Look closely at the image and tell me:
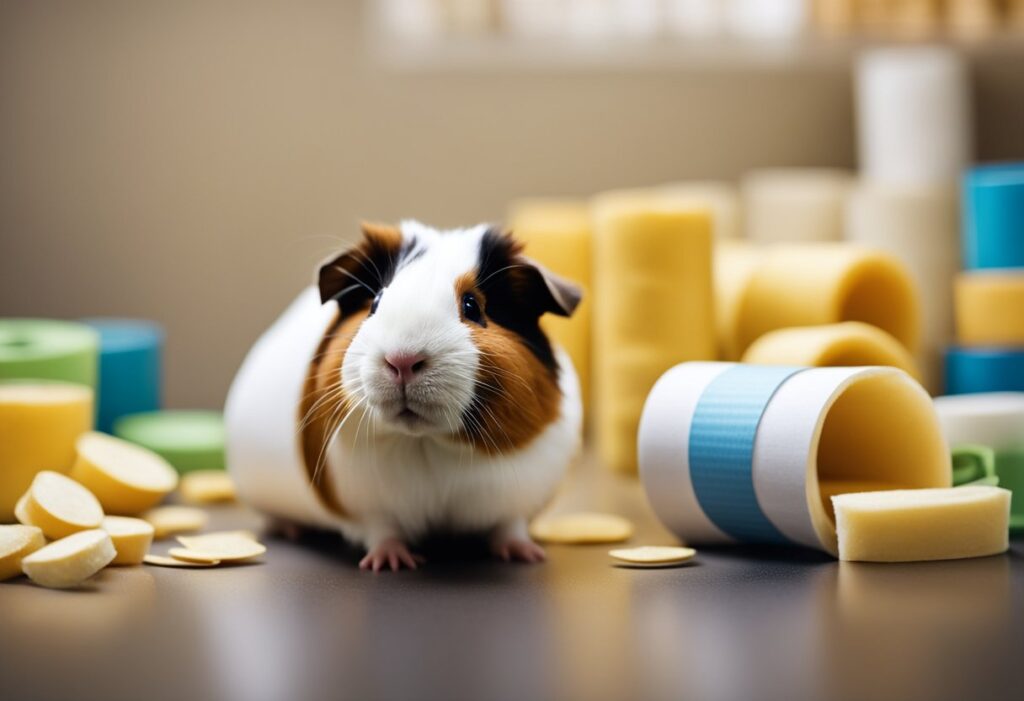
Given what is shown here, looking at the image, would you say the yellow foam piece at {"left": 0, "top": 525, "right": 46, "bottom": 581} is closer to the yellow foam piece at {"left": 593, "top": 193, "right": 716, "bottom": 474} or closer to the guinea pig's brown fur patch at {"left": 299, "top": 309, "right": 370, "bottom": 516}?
the guinea pig's brown fur patch at {"left": 299, "top": 309, "right": 370, "bottom": 516}

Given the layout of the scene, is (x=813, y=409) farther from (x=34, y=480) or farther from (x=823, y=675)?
(x=34, y=480)

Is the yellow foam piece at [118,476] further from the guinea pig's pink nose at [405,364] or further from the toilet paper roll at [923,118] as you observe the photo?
the toilet paper roll at [923,118]

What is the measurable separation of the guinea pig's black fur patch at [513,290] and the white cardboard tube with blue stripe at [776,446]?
10.3 inches

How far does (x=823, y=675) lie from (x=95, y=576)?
1.14 meters

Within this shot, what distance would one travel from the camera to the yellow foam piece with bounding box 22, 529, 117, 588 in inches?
77.0

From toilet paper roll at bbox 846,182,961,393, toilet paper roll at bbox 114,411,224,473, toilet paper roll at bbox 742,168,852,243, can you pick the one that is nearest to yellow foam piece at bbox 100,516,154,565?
toilet paper roll at bbox 114,411,224,473

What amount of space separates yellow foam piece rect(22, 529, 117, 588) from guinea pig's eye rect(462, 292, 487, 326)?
2.10ft

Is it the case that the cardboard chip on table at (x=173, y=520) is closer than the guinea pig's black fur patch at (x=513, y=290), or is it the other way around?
the guinea pig's black fur patch at (x=513, y=290)

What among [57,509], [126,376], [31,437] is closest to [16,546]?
[57,509]

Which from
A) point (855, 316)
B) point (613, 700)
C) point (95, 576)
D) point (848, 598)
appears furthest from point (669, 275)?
point (613, 700)

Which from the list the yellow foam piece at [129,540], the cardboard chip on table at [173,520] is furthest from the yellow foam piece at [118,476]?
the yellow foam piece at [129,540]

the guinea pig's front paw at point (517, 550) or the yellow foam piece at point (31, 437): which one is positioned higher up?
the yellow foam piece at point (31, 437)

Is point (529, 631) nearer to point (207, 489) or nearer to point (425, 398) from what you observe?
point (425, 398)

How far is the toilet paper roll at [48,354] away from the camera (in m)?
2.80
